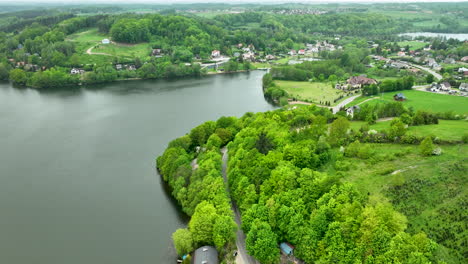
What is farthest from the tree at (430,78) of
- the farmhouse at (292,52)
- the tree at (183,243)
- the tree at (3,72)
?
the tree at (3,72)

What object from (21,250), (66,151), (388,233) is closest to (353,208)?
(388,233)

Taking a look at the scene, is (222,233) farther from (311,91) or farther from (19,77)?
(19,77)

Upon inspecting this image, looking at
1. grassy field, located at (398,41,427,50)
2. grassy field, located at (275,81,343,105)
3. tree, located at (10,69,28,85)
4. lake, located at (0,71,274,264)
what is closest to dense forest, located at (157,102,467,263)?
lake, located at (0,71,274,264)

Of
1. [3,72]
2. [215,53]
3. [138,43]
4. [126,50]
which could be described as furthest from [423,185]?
[138,43]

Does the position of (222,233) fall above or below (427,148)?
below

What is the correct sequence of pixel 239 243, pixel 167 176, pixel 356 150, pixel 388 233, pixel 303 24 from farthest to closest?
pixel 303 24 < pixel 167 176 < pixel 356 150 < pixel 239 243 < pixel 388 233

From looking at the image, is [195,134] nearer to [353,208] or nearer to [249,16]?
[353,208]
